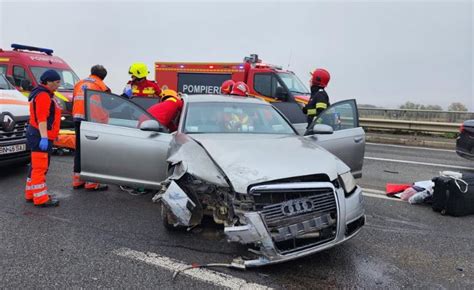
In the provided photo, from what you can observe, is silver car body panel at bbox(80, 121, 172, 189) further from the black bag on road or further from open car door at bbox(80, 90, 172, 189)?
the black bag on road

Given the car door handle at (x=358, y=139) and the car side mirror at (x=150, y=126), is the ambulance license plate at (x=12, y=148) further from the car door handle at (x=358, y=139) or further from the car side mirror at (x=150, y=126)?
the car door handle at (x=358, y=139)

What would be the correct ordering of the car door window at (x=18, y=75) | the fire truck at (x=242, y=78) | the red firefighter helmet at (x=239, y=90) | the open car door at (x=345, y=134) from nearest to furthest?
1. the open car door at (x=345, y=134)
2. the red firefighter helmet at (x=239, y=90)
3. the car door window at (x=18, y=75)
4. the fire truck at (x=242, y=78)

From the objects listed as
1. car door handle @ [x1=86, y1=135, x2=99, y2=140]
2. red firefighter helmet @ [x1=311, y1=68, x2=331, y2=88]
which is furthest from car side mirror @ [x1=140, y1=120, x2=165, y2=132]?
red firefighter helmet @ [x1=311, y1=68, x2=331, y2=88]

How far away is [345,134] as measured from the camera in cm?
497

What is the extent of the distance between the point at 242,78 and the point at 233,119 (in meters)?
8.70

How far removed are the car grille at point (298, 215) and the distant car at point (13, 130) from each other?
4587mm

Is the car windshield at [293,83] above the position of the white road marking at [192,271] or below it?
above

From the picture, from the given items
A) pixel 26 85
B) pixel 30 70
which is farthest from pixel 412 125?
pixel 30 70

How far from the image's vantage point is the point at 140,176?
4477 mm

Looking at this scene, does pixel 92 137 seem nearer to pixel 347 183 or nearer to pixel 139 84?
pixel 139 84

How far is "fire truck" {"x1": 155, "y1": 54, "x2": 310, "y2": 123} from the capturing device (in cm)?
1235

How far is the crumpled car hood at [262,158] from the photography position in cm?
314

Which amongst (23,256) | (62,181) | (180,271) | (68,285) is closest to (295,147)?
(180,271)

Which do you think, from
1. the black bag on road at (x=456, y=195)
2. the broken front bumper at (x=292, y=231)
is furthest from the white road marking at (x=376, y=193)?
the broken front bumper at (x=292, y=231)
